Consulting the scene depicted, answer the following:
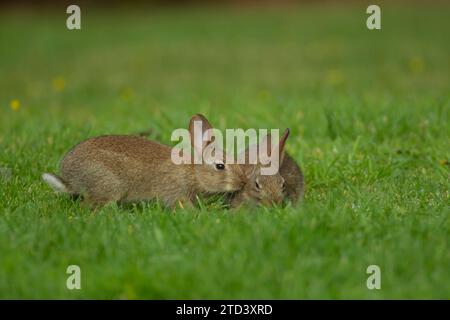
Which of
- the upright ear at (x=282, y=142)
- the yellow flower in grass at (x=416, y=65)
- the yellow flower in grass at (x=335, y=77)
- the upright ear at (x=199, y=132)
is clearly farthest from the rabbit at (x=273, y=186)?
the yellow flower in grass at (x=416, y=65)

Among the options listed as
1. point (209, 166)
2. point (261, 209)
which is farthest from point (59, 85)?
point (261, 209)

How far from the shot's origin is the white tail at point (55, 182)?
216 inches

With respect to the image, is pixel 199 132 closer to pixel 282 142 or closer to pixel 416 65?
pixel 282 142

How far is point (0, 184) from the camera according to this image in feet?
18.6

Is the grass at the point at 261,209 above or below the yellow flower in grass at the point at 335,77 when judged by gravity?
below

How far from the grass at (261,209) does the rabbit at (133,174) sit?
0.18 meters

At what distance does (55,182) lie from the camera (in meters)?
5.50

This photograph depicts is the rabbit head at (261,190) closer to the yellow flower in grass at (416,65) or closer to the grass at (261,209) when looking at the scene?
the grass at (261,209)

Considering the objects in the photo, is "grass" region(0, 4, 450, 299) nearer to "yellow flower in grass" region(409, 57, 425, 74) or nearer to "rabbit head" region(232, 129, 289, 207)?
"yellow flower in grass" region(409, 57, 425, 74)

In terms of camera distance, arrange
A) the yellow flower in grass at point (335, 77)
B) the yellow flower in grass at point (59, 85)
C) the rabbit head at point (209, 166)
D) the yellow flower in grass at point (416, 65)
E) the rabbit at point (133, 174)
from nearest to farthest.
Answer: the rabbit head at point (209, 166) < the rabbit at point (133, 174) < the yellow flower in grass at point (59, 85) < the yellow flower in grass at point (335, 77) < the yellow flower in grass at point (416, 65)

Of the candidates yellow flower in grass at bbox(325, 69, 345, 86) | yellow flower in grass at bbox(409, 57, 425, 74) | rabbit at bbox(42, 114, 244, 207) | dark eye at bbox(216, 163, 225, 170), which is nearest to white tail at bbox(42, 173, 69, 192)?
rabbit at bbox(42, 114, 244, 207)

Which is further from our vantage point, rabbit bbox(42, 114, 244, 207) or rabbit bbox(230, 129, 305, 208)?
rabbit bbox(42, 114, 244, 207)

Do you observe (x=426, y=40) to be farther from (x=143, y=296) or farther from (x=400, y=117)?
(x=143, y=296)

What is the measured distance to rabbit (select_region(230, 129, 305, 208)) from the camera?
17.1 ft
